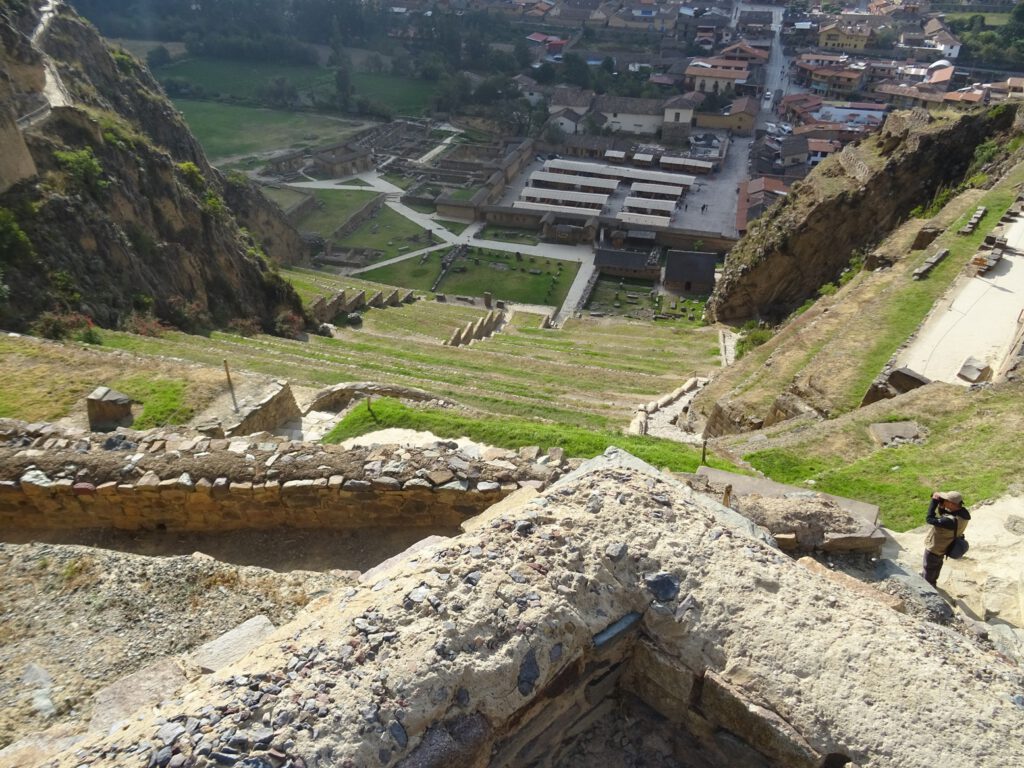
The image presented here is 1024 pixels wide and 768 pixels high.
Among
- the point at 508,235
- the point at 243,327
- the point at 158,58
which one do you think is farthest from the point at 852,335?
the point at 158,58

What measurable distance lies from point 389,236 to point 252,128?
33463mm

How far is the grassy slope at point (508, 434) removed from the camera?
13445 mm

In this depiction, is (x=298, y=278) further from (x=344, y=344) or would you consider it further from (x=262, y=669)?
(x=262, y=669)

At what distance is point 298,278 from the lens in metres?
39.5

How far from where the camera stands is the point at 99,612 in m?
7.59

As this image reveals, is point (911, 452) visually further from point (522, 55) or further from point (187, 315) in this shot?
point (522, 55)

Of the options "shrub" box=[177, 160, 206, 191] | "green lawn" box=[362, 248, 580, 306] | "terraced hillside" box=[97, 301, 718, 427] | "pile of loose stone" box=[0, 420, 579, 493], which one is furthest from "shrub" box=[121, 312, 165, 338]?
"green lawn" box=[362, 248, 580, 306]

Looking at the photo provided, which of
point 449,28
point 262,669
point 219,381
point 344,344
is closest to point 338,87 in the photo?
point 449,28

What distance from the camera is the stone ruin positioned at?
464 cm

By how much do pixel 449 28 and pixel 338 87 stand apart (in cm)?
2356

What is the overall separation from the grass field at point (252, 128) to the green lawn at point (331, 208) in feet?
45.2

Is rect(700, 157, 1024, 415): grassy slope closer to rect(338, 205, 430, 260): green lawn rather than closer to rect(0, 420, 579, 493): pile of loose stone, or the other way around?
rect(0, 420, 579, 493): pile of loose stone

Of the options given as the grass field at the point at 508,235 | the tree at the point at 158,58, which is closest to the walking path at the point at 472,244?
the grass field at the point at 508,235

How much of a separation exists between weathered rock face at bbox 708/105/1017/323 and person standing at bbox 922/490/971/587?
2815cm
